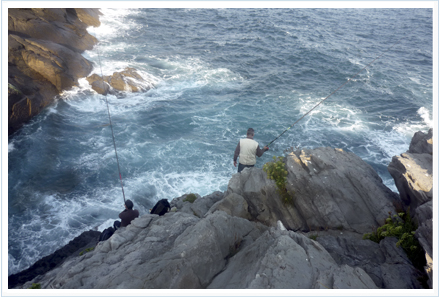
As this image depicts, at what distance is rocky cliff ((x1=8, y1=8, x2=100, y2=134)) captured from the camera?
65.3 ft

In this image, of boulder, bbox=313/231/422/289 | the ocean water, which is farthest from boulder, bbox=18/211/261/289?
the ocean water

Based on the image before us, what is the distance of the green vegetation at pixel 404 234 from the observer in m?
6.59

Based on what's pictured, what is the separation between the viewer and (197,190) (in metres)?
15.8

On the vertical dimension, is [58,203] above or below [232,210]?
below

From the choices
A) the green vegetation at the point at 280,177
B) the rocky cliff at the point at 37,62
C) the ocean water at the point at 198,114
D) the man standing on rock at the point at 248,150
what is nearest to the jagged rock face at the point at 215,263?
the green vegetation at the point at 280,177

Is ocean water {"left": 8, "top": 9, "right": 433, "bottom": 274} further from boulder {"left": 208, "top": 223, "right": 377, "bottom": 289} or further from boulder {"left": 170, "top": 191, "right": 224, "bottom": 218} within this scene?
boulder {"left": 208, "top": 223, "right": 377, "bottom": 289}

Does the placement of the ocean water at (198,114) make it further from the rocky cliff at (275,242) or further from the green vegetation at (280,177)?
the green vegetation at (280,177)

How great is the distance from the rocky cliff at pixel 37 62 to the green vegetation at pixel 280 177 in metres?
18.3

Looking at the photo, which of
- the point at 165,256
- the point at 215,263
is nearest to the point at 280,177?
the point at 215,263

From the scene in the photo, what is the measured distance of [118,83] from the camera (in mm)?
24453

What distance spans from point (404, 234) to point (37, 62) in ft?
85.6
